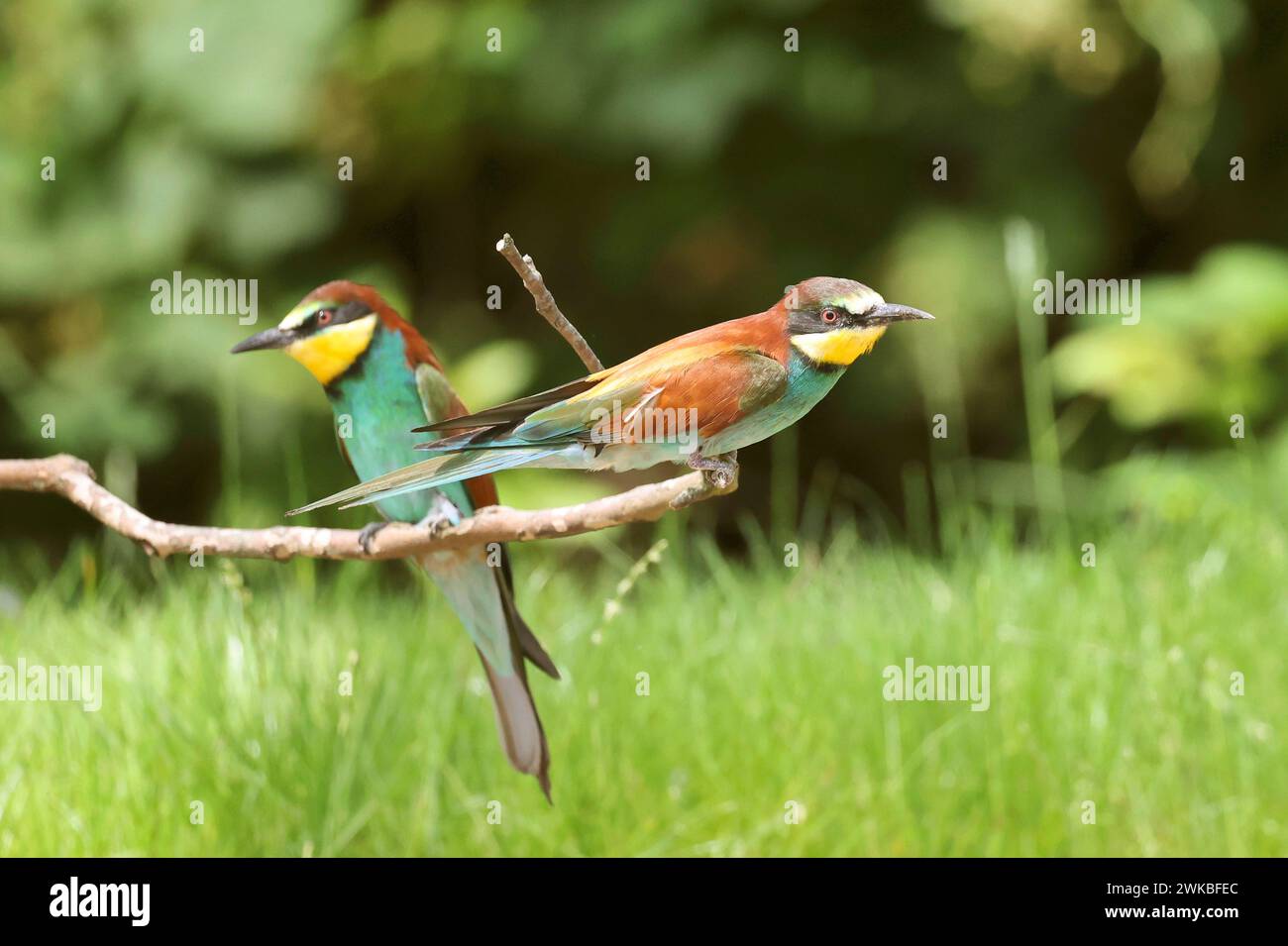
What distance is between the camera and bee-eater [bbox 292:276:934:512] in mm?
933

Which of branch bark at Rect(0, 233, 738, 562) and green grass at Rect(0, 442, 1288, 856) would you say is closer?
branch bark at Rect(0, 233, 738, 562)

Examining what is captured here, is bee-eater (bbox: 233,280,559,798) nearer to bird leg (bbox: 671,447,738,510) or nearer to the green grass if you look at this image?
bird leg (bbox: 671,447,738,510)

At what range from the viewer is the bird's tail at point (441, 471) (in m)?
0.90

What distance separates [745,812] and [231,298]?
197 centimetres

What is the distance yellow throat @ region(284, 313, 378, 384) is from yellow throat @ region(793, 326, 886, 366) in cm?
48

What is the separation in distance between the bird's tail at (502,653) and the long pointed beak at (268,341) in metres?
0.23

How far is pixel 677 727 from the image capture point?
2.27m

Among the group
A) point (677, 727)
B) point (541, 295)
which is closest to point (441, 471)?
point (541, 295)

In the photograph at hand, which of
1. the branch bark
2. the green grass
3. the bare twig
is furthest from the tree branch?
the green grass

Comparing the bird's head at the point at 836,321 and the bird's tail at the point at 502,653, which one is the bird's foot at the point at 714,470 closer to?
the bird's head at the point at 836,321

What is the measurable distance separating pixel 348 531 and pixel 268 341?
0.20 m

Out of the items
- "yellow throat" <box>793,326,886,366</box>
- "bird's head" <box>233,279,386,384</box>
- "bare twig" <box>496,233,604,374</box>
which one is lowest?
"yellow throat" <box>793,326,886,366</box>

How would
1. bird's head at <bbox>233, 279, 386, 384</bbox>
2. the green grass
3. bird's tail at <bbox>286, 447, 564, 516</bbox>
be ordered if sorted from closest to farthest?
bird's tail at <bbox>286, 447, 564, 516</bbox> < bird's head at <bbox>233, 279, 386, 384</bbox> < the green grass

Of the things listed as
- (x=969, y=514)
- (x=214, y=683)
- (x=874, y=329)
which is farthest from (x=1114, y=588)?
(x=874, y=329)
